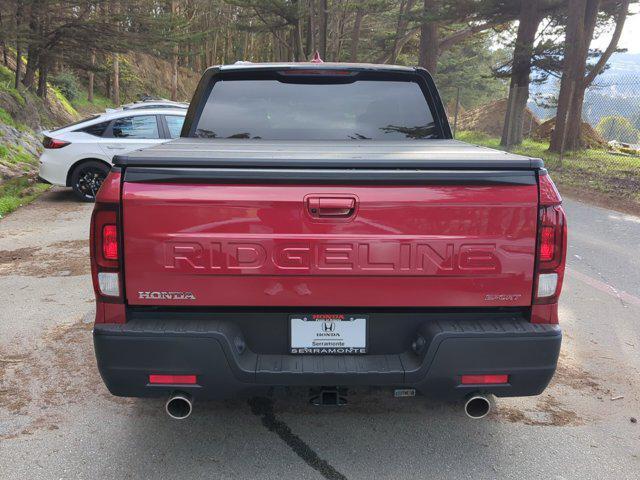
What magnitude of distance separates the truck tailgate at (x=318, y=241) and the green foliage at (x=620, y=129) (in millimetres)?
18567

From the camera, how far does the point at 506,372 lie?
2537mm

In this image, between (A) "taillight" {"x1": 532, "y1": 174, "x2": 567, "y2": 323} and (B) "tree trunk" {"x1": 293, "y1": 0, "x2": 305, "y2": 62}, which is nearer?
(A) "taillight" {"x1": 532, "y1": 174, "x2": 567, "y2": 323}

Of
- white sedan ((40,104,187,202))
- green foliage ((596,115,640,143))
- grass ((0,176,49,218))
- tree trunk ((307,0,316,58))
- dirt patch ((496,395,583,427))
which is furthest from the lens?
tree trunk ((307,0,316,58))

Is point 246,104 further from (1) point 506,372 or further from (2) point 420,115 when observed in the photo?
(1) point 506,372

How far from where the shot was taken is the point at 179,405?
2.63 m

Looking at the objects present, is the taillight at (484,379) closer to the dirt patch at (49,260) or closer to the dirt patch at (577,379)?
Result: the dirt patch at (577,379)

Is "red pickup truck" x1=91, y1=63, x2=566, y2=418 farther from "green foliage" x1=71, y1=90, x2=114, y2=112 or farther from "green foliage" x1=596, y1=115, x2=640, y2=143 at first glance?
"green foliage" x1=71, y1=90, x2=114, y2=112

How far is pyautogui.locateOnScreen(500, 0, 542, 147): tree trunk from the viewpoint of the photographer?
21547mm

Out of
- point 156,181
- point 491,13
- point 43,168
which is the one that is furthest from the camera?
point 491,13

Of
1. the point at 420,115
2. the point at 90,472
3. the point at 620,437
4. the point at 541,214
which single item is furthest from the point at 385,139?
the point at 90,472

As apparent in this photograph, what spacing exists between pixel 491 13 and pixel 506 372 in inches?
956

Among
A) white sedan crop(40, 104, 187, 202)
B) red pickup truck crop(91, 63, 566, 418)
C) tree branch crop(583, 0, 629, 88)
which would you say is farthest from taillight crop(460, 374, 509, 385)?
tree branch crop(583, 0, 629, 88)

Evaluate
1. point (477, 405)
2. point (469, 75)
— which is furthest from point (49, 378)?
point (469, 75)

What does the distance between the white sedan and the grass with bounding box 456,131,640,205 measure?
9.00m
